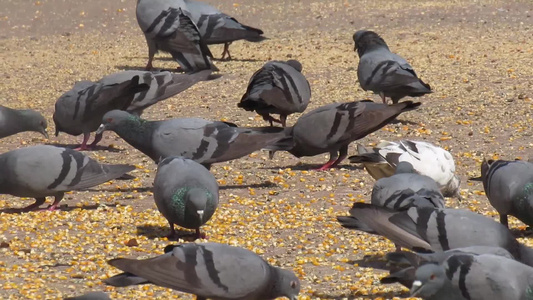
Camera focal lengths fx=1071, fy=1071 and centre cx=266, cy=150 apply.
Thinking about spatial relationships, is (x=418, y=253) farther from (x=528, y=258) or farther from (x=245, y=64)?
(x=245, y=64)

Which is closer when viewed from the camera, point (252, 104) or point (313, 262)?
point (313, 262)

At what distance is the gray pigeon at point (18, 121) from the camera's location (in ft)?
32.4

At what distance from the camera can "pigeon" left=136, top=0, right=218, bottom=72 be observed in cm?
1425

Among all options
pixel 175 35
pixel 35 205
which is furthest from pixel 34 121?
pixel 175 35

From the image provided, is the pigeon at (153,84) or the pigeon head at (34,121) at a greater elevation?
the pigeon at (153,84)

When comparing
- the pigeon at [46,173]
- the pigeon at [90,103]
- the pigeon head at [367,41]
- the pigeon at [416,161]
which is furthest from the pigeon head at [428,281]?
the pigeon head at [367,41]

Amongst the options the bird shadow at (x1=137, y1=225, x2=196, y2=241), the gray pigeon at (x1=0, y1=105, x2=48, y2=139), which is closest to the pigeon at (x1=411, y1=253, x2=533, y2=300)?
the bird shadow at (x1=137, y1=225, x2=196, y2=241)

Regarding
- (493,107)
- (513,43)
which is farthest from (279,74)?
(513,43)

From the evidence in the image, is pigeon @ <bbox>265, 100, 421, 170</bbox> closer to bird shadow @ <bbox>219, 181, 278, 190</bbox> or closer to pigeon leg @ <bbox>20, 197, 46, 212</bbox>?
bird shadow @ <bbox>219, 181, 278, 190</bbox>

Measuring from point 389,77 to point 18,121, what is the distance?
3.79m

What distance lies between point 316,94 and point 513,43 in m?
4.80

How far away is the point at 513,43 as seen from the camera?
16359 mm

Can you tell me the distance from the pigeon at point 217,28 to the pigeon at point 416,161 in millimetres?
7885

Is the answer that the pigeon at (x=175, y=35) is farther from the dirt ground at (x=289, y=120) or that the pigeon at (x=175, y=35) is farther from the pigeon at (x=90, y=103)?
the pigeon at (x=90, y=103)
